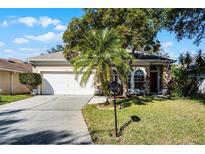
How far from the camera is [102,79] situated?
45.2ft

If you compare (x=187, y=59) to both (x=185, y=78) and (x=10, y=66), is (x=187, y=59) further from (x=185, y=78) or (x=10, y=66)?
(x=10, y=66)

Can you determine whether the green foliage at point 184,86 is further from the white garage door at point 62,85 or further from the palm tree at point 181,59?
the white garage door at point 62,85

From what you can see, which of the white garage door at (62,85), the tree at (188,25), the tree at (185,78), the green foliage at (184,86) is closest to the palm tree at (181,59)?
the tree at (185,78)

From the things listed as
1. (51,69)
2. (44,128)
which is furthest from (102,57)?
(51,69)

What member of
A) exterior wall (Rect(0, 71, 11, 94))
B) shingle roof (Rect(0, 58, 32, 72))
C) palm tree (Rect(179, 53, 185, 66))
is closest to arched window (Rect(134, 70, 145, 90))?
palm tree (Rect(179, 53, 185, 66))

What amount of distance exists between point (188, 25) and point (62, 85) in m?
11.9

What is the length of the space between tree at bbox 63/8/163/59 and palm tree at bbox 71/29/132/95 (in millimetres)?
2900

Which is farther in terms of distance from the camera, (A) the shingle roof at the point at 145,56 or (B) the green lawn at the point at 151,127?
(A) the shingle roof at the point at 145,56

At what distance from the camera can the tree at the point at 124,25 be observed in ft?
57.7

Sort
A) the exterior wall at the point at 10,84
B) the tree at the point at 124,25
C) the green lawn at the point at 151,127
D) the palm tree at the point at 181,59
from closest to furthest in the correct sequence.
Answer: the green lawn at the point at 151,127
the tree at the point at 124,25
the palm tree at the point at 181,59
the exterior wall at the point at 10,84

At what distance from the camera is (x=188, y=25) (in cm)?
1662

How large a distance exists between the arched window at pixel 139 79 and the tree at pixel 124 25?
5099mm
